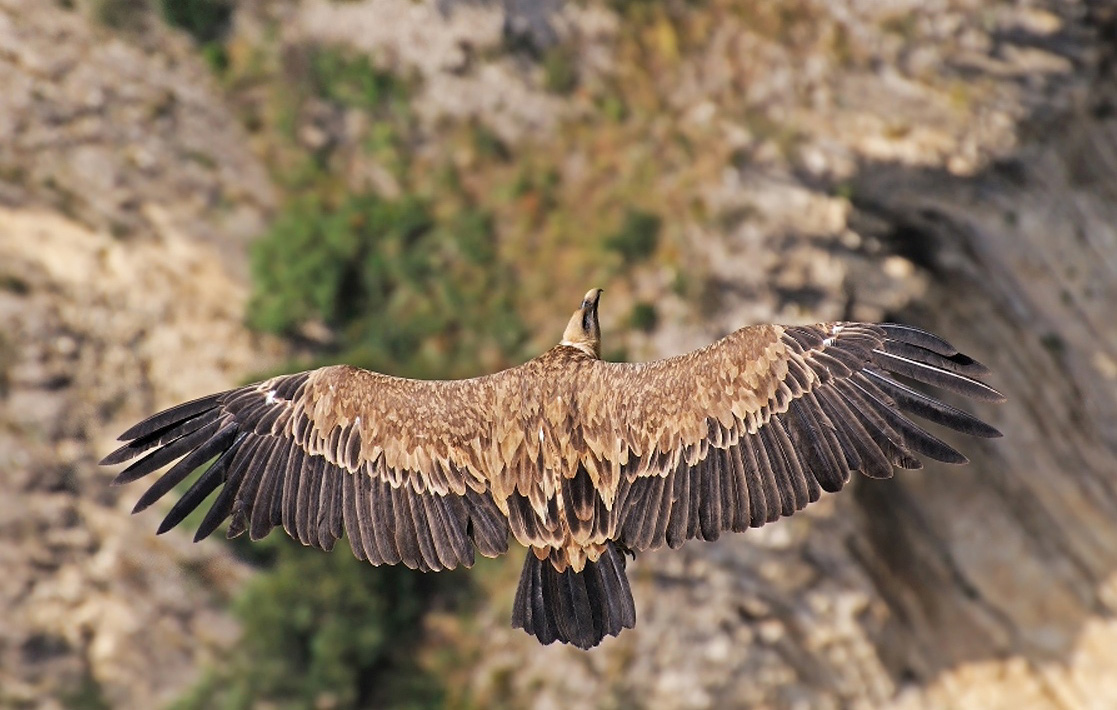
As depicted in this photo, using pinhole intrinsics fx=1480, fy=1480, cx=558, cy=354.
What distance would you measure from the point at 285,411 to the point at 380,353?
28.3 ft

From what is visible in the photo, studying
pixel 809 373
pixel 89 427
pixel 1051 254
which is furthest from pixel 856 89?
pixel 89 427

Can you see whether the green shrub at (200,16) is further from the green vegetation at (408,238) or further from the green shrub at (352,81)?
the green shrub at (352,81)

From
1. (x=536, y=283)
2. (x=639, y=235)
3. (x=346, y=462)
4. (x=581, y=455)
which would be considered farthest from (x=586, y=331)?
(x=536, y=283)

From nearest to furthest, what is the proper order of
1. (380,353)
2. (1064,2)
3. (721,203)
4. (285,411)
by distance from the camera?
1. (285,411)
2. (1064,2)
3. (721,203)
4. (380,353)

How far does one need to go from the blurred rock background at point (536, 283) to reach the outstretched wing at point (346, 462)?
800 centimetres

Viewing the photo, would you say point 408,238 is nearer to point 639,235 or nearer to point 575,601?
point 639,235

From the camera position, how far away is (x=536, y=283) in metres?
18.5

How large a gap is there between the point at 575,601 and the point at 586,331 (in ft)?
6.77

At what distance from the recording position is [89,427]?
59.8 ft

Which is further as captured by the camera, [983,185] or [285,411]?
[983,185]

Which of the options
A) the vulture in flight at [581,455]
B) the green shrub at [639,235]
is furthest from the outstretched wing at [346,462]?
the green shrub at [639,235]

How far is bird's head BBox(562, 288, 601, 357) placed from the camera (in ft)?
34.3

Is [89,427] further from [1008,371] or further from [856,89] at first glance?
[1008,371]

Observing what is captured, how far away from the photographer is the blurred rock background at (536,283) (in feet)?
55.9
